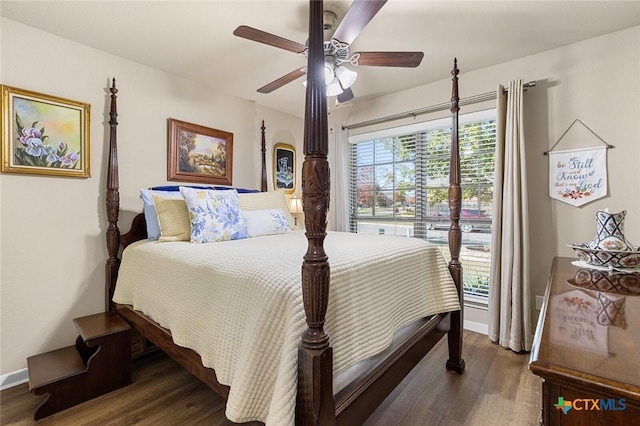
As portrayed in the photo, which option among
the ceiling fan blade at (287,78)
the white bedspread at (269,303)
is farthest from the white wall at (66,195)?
the ceiling fan blade at (287,78)

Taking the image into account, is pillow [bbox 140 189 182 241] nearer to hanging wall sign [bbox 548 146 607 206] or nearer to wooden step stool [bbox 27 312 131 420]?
wooden step stool [bbox 27 312 131 420]

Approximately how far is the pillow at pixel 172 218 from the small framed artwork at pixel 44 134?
26.5 inches

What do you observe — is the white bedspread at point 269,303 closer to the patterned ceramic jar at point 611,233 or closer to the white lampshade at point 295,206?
the patterned ceramic jar at point 611,233

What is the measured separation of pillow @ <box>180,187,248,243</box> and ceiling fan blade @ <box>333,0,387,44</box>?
1.39m

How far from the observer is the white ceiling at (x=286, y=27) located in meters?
1.87

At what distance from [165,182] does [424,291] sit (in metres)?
2.46

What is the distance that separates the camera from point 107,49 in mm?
2361

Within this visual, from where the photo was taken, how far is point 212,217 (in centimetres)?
213

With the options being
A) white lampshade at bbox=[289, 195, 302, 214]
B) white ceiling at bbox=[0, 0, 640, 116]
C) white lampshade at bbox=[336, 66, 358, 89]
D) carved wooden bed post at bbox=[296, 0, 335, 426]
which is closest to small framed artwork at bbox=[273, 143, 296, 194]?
white lampshade at bbox=[289, 195, 302, 214]

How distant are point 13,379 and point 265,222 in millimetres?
1986

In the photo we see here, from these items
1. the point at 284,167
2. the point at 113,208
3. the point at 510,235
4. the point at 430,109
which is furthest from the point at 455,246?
the point at 113,208

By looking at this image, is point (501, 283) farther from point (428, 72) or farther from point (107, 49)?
point (107, 49)

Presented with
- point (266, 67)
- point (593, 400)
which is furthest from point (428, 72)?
point (593, 400)

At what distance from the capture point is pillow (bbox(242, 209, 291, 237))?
7.95 ft
